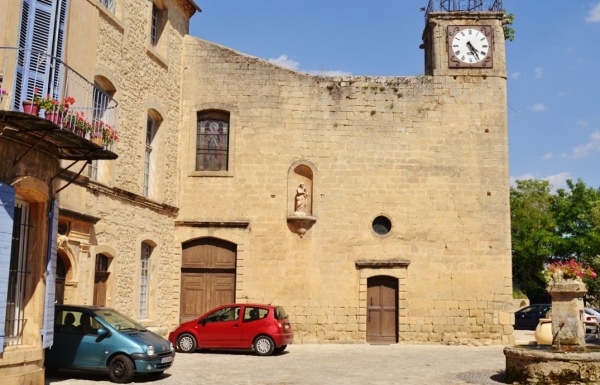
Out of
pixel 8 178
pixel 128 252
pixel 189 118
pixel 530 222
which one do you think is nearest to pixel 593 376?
pixel 8 178

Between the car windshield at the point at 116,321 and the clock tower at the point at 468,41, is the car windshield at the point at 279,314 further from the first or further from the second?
the clock tower at the point at 468,41

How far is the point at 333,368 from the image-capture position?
1305 centimetres

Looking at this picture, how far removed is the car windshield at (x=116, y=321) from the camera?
1106 cm

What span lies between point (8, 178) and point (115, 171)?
581 cm

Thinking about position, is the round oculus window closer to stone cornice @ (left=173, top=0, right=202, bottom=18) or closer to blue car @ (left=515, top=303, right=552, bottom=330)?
stone cornice @ (left=173, top=0, right=202, bottom=18)

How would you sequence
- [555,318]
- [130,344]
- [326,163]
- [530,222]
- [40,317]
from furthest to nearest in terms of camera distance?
[530,222]
[326,163]
[555,318]
[130,344]
[40,317]

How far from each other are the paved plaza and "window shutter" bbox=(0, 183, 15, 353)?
6.76 feet

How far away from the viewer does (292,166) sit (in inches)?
739

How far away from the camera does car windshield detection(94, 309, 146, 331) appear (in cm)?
1106

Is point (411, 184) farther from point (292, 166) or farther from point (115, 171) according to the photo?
point (115, 171)

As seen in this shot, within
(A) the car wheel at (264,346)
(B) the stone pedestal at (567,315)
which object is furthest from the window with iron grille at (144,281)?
(B) the stone pedestal at (567,315)

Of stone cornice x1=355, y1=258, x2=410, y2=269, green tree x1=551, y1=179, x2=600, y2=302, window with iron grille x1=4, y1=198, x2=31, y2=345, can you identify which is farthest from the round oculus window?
green tree x1=551, y1=179, x2=600, y2=302

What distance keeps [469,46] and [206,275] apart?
10161 millimetres

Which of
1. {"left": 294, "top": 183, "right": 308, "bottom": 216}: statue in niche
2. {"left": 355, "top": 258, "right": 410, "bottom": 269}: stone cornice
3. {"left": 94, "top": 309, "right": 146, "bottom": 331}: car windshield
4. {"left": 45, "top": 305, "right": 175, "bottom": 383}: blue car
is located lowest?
{"left": 45, "top": 305, "right": 175, "bottom": 383}: blue car
